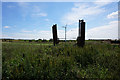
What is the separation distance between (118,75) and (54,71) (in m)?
2.72

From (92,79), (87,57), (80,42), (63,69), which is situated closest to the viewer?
(92,79)

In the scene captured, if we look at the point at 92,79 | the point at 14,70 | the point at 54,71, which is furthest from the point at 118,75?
the point at 14,70

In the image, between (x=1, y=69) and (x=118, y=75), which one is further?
(x=1, y=69)

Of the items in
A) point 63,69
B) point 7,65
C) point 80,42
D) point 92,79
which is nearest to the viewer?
point 92,79

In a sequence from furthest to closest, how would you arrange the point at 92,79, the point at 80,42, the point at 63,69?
the point at 80,42 → the point at 63,69 → the point at 92,79

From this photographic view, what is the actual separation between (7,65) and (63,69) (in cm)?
272

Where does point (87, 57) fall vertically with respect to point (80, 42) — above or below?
below

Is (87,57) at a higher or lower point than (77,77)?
higher

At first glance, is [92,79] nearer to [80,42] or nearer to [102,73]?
[102,73]

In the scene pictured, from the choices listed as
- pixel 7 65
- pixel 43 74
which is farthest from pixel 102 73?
pixel 7 65

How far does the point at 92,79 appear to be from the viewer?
4363 mm

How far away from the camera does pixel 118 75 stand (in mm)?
4586

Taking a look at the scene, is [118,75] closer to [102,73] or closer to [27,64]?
[102,73]

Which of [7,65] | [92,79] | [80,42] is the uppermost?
[80,42]
